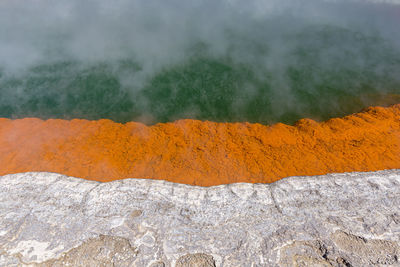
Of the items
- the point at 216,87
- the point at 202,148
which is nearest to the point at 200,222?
the point at 202,148

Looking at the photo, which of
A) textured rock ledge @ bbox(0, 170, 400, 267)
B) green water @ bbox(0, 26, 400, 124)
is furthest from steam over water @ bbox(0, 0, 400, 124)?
textured rock ledge @ bbox(0, 170, 400, 267)

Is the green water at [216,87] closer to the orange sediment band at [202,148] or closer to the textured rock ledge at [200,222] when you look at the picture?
the orange sediment band at [202,148]

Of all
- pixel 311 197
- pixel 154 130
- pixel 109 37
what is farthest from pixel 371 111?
pixel 109 37

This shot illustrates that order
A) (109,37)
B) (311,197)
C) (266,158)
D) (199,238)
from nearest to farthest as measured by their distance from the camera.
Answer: (199,238), (311,197), (266,158), (109,37)

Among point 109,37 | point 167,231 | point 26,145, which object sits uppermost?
point 109,37

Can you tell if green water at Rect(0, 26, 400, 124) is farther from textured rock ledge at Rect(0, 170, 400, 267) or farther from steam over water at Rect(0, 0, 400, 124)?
textured rock ledge at Rect(0, 170, 400, 267)

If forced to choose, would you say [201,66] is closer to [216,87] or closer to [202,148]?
[216,87]

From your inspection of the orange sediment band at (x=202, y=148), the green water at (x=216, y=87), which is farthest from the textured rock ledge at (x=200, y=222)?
the green water at (x=216, y=87)

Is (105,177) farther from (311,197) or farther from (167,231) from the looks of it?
(311,197)
